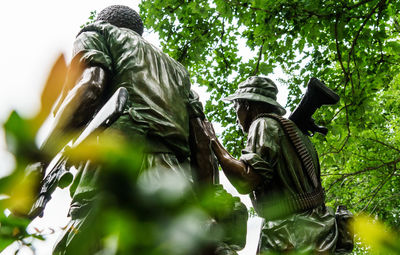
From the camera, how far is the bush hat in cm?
378

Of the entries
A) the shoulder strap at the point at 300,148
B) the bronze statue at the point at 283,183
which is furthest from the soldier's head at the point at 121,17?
the shoulder strap at the point at 300,148

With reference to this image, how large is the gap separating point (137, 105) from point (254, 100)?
4.47 feet

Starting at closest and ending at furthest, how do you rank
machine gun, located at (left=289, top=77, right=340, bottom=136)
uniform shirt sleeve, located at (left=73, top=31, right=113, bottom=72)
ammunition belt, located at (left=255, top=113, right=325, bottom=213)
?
uniform shirt sleeve, located at (left=73, top=31, right=113, bottom=72)
ammunition belt, located at (left=255, top=113, right=325, bottom=213)
machine gun, located at (left=289, top=77, right=340, bottom=136)

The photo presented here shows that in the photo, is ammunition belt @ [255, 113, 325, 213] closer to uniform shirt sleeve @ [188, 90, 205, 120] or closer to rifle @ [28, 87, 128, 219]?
uniform shirt sleeve @ [188, 90, 205, 120]

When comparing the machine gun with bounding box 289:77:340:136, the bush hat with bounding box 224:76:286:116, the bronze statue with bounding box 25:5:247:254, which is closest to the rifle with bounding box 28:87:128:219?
the bronze statue with bounding box 25:5:247:254

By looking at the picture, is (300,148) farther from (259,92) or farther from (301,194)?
(259,92)

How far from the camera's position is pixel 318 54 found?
767cm

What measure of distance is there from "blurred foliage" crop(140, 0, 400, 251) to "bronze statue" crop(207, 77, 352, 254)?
2677 mm

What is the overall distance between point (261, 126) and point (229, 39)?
221 inches

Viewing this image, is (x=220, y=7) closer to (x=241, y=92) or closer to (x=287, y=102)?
(x=287, y=102)

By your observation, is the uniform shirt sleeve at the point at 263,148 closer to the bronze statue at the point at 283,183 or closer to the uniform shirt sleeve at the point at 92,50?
the bronze statue at the point at 283,183

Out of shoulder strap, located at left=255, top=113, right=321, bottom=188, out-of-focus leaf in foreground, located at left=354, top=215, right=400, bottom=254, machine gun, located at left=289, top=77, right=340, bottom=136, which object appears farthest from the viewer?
machine gun, located at left=289, top=77, right=340, bottom=136

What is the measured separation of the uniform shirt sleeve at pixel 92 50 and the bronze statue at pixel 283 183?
802 mm

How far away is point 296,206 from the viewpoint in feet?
10.5
